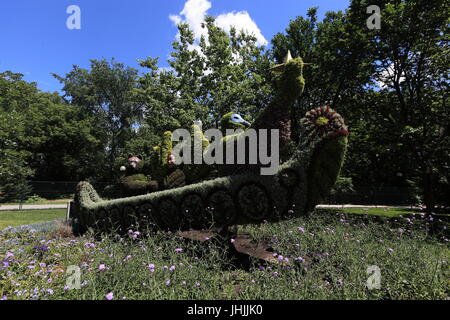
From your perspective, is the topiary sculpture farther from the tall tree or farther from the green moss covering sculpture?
the tall tree

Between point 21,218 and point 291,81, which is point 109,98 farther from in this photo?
point 291,81

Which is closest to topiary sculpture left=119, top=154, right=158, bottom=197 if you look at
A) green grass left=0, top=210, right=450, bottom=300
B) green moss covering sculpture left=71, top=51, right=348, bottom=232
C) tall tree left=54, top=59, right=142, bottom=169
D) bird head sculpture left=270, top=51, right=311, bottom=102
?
green moss covering sculpture left=71, top=51, right=348, bottom=232

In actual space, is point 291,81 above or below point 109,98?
below

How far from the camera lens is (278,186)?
14.3 feet

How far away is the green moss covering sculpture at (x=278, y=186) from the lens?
4.26m

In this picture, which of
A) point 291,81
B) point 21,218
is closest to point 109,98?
point 21,218

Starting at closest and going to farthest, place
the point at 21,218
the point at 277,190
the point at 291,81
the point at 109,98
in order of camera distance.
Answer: the point at 277,190, the point at 291,81, the point at 21,218, the point at 109,98

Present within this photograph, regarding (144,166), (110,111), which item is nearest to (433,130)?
(144,166)

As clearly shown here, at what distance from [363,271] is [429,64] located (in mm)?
14612

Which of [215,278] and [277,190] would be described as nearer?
[215,278]

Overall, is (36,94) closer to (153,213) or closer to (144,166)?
(144,166)

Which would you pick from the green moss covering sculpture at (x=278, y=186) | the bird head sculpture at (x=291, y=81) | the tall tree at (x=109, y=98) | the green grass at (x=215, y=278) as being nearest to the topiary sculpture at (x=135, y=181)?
the green moss covering sculpture at (x=278, y=186)

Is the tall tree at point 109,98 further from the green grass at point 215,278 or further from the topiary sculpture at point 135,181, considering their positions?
the green grass at point 215,278

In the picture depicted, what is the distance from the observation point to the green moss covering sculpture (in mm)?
4258
